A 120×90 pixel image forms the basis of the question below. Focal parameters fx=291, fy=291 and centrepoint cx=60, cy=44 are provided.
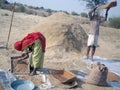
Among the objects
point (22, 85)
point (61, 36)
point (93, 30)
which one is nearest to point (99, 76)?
point (22, 85)

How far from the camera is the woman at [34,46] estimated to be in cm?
692

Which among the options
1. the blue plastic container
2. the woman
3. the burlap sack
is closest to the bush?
the burlap sack

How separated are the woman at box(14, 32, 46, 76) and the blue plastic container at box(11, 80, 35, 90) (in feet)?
2.01

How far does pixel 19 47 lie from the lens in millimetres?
7008

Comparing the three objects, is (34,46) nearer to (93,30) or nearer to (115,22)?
(93,30)

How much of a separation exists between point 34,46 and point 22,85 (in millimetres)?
1148

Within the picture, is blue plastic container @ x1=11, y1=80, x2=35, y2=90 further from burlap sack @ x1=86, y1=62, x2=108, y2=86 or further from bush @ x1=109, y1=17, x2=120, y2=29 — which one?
bush @ x1=109, y1=17, x2=120, y2=29

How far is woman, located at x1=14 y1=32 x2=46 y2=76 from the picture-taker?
6916 mm

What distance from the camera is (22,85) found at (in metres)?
6.23

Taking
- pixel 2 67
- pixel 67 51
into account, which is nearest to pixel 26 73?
pixel 2 67

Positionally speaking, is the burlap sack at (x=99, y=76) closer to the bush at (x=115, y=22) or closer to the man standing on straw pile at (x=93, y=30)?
the man standing on straw pile at (x=93, y=30)

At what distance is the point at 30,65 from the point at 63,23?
487 cm

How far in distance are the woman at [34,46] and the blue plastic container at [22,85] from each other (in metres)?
0.61

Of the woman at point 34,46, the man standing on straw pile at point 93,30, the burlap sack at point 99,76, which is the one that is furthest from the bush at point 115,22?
the woman at point 34,46
